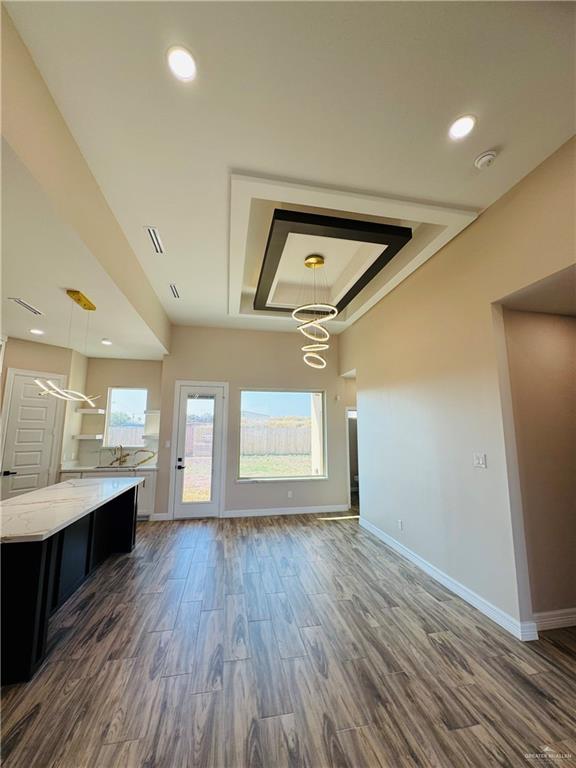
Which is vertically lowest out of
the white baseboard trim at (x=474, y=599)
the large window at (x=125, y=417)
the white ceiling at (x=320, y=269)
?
the white baseboard trim at (x=474, y=599)

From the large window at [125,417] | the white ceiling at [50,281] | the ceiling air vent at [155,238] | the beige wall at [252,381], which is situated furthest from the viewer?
the large window at [125,417]

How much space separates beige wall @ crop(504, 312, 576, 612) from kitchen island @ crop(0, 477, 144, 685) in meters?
3.65

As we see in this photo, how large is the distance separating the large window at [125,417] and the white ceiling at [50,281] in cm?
113

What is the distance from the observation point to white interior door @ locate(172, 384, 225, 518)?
5598mm

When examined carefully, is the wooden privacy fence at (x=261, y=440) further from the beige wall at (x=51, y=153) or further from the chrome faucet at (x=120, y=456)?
the beige wall at (x=51, y=153)

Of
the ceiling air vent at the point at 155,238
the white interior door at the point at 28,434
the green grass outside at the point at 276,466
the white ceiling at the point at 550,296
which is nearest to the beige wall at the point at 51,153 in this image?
the ceiling air vent at the point at 155,238

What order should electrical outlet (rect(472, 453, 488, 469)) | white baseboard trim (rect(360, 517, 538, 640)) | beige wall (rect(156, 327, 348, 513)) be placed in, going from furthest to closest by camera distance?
1. beige wall (rect(156, 327, 348, 513))
2. electrical outlet (rect(472, 453, 488, 469))
3. white baseboard trim (rect(360, 517, 538, 640))

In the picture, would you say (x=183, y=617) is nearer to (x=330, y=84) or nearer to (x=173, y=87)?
(x=173, y=87)

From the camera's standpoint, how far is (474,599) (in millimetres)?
2822

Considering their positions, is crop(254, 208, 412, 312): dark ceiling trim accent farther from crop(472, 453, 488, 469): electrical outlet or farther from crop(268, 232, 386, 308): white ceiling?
crop(472, 453, 488, 469): electrical outlet

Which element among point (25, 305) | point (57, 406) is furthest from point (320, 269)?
point (57, 406)

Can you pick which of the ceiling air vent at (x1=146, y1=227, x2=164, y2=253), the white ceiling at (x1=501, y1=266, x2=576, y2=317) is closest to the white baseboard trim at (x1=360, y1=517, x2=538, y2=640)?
the white ceiling at (x1=501, y1=266, x2=576, y2=317)

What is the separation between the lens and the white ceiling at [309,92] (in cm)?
151

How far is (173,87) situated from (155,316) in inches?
129
